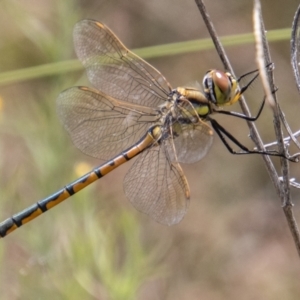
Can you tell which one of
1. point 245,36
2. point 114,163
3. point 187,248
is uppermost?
point 187,248

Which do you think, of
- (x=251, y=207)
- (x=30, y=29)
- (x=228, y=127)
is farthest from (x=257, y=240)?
(x=30, y=29)

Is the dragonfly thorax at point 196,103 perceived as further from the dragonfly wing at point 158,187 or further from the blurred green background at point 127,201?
the blurred green background at point 127,201

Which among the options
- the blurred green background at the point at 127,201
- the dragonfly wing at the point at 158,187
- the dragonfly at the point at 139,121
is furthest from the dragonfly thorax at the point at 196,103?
the blurred green background at the point at 127,201

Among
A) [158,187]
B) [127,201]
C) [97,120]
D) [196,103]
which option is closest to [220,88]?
[196,103]

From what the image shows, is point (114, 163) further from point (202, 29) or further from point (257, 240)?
point (202, 29)

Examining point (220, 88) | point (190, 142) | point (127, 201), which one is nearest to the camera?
point (220, 88)

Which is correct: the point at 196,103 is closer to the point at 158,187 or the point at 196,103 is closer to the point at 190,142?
the point at 190,142
